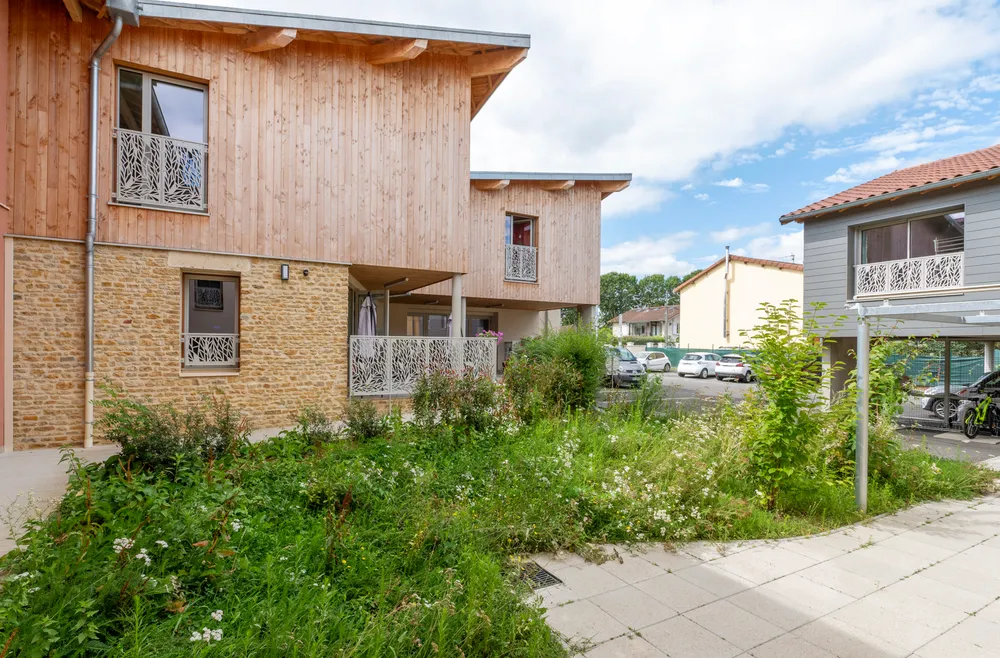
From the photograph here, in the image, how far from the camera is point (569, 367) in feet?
26.7

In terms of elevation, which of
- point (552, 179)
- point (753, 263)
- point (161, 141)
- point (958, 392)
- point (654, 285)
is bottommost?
point (958, 392)

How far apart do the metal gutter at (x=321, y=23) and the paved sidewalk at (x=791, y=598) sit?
8.51 metres

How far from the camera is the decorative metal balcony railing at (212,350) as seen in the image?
779 centimetres

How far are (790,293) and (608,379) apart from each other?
21.0 meters

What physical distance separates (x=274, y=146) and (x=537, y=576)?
7.92 meters

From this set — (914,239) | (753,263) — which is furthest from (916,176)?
(753,263)

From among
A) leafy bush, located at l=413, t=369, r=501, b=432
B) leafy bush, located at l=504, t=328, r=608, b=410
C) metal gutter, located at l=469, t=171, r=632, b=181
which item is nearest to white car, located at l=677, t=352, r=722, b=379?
metal gutter, located at l=469, t=171, r=632, b=181

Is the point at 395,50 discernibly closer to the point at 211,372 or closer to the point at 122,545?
the point at 211,372

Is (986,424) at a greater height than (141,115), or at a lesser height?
lesser

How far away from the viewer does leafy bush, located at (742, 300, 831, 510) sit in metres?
4.47

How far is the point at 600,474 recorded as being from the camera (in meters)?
4.89

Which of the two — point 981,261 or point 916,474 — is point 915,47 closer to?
point 981,261

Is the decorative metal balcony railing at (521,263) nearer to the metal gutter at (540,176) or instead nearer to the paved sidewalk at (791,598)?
the metal gutter at (540,176)

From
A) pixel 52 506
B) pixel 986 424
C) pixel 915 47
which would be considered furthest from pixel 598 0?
pixel 986 424
